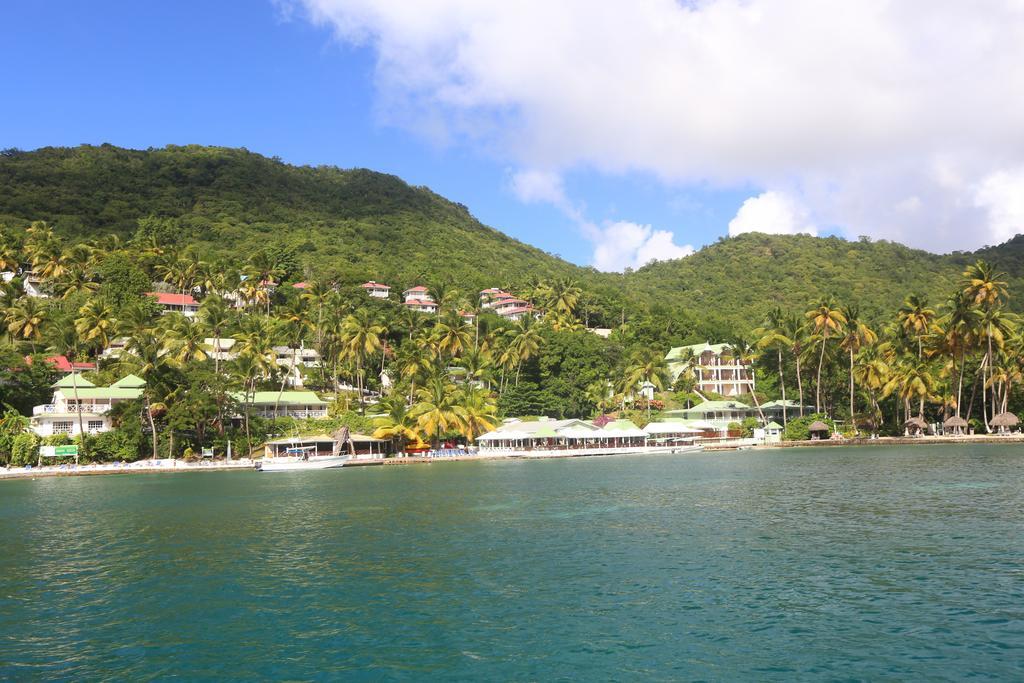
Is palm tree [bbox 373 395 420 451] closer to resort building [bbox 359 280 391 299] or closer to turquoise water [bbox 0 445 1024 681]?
turquoise water [bbox 0 445 1024 681]

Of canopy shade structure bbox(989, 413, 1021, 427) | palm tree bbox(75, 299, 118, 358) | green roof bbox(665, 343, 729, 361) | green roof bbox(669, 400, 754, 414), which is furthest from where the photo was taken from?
green roof bbox(665, 343, 729, 361)

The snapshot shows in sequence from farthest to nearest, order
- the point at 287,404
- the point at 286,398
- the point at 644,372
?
the point at 644,372 < the point at 287,404 < the point at 286,398

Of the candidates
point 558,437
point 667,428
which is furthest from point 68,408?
point 667,428

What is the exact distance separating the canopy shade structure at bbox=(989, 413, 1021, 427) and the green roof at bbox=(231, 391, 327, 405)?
2782 inches

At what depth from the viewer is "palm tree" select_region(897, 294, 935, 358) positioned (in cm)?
8106

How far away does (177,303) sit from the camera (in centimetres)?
10112

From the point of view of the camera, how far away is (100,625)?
723 inches

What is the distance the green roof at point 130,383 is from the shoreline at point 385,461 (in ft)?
30.8

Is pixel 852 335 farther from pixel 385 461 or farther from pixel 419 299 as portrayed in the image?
pixel 419 299

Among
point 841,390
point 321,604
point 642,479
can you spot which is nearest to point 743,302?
point 841,390

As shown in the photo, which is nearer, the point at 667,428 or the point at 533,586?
the point at 533,586

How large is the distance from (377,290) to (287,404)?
39.0 m

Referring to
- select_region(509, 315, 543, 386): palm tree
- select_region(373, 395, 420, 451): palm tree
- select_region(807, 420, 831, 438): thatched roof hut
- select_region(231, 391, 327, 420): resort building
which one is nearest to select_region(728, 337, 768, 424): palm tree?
select_region(807, 420, 831, 438): thatched roof hut

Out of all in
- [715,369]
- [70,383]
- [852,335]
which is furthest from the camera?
[715,369]
